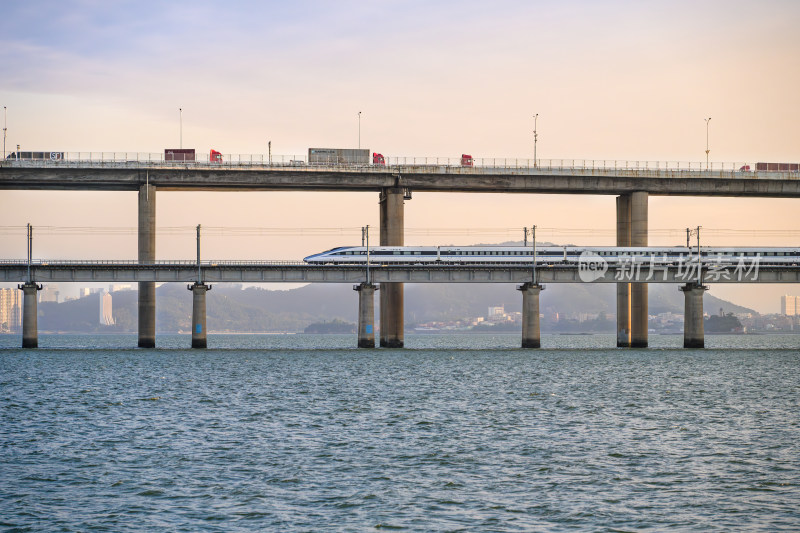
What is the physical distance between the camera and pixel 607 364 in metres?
85.7

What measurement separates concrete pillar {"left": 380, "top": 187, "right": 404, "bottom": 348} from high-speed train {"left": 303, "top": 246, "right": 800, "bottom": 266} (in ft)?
22.4

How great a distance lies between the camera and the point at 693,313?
113438 mm

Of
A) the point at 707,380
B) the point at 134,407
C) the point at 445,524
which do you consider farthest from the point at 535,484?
the point at 707,380

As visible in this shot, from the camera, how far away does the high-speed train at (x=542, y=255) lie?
107875 mm

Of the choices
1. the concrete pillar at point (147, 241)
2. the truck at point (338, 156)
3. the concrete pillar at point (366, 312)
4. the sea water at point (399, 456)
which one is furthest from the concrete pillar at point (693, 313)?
the concrete pillar at point (147, 241)

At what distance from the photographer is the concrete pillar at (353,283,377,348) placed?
105 meters

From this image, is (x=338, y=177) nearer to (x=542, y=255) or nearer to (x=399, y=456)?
(x=542, y=255)

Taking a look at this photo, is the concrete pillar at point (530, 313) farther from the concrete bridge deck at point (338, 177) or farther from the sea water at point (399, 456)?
the sea water at point (399, 456)

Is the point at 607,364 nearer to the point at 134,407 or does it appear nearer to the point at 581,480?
the point at 134,407

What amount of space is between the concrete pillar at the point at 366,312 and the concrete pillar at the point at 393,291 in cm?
664

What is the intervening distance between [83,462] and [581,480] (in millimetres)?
15793

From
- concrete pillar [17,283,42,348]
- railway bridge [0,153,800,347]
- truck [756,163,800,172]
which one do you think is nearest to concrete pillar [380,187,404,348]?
railway bridge [0,153,800,347]

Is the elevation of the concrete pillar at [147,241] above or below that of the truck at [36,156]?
below

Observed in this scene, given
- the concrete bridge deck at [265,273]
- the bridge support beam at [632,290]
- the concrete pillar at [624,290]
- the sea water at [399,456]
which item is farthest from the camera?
the concrete pillar at [624,290]
